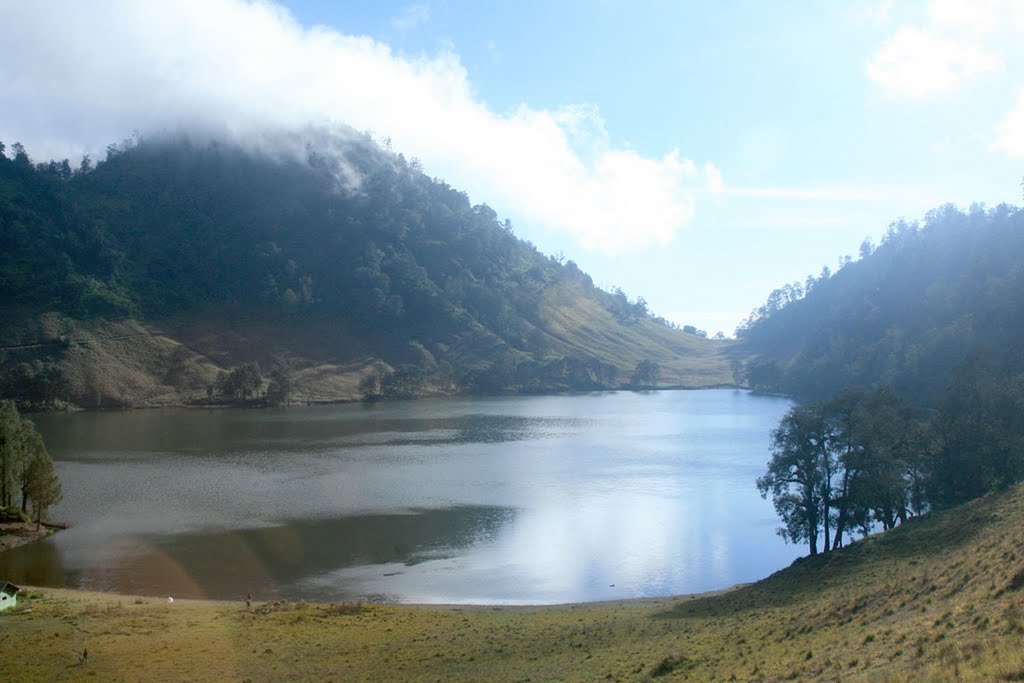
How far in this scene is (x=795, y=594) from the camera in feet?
94.9

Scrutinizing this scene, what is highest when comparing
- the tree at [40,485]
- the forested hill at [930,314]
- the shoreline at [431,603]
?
the forested hill at [930,314]

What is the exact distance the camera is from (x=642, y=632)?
26.1m

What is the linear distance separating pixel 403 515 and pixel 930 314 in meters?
140

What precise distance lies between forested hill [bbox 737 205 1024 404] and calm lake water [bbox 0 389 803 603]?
37.5 meters

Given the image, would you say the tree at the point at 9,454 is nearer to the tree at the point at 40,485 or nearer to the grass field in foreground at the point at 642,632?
the tree at the point at 40,485

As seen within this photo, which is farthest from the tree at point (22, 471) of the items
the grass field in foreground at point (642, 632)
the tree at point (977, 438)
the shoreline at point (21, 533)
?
the tree at point (977, 438)

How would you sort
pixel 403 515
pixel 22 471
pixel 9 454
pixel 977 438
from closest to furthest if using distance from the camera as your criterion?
pixel 977 438 → pixel 9 454 → pixel 22 471 → pixel 403 515

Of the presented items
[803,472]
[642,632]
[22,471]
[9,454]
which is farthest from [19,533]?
[803,472]

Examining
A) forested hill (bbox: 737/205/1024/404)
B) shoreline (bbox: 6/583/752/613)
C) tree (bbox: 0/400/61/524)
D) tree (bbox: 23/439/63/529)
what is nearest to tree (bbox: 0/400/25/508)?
tree (bbox: 0/400/61/524)

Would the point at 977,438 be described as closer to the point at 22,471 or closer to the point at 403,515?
the point at 403,515

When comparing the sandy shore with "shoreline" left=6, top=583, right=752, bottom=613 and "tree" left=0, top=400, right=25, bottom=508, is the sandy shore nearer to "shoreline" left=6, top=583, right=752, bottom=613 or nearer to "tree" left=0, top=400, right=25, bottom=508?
"tree" left=0, top=400, right=25, bottom=508

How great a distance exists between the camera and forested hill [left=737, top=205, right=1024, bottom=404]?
376 ft

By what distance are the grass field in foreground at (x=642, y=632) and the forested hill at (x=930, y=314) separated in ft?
247

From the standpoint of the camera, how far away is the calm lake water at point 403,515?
40375 millimetres
